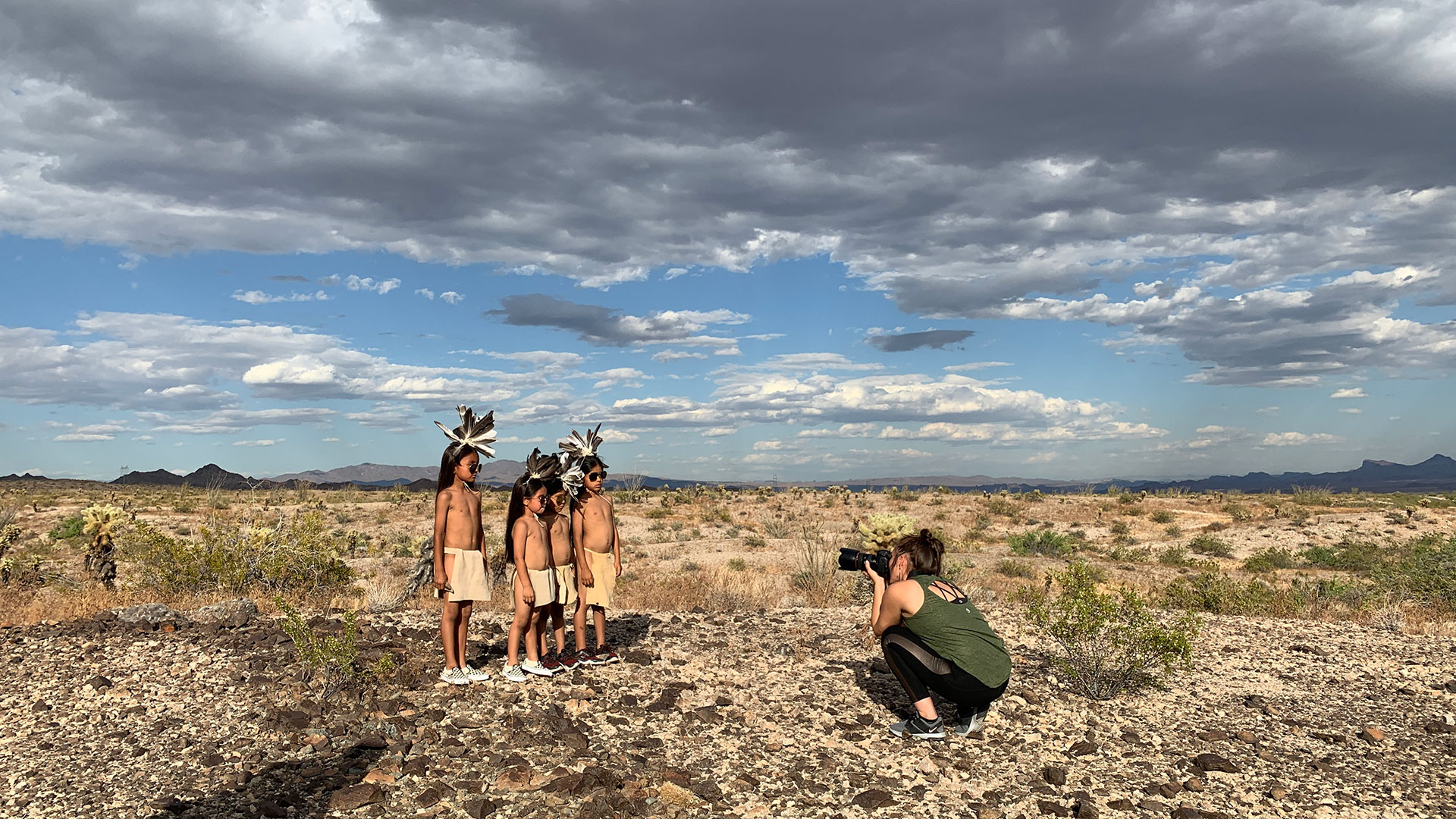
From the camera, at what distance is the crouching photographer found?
598 cm

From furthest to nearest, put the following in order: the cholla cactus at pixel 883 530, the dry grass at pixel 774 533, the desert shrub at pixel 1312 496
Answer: the desert shrub at pixel 1312 496 → the cholla cactus at pixel 883 530 → the dry grass at pixel 774 533

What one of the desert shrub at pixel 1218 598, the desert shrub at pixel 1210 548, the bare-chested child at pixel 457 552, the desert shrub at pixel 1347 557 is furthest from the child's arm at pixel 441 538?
the desert shrub at pixel 1210 548

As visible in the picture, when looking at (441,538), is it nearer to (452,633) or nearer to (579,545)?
(452,633)

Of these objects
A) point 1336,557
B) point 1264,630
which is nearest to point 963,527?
point 1336,557

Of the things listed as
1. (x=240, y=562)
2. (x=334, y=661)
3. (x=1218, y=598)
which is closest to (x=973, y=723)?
(x=334, y=661)

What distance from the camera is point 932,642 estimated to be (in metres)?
6.04

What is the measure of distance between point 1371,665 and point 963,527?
2190 centimetres

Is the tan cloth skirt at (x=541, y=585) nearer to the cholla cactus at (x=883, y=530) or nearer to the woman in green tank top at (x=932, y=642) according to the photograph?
the woman in green tank top at (x=932, y=642)

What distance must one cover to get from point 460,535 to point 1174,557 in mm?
20534

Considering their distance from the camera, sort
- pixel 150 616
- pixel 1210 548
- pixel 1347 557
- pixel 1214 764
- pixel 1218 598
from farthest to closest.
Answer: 1. pixel 1210 548
2. pixel 1347 557
3. pixel 1218 598
4. pixel 150 616
5. pixel 1214 764

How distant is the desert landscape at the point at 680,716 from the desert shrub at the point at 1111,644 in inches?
6.8

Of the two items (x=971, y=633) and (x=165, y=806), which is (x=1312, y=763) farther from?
(x=165, y=806)

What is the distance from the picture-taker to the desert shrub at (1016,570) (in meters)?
18.3

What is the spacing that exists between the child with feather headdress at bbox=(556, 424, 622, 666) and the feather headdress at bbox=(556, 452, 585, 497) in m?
0.02
